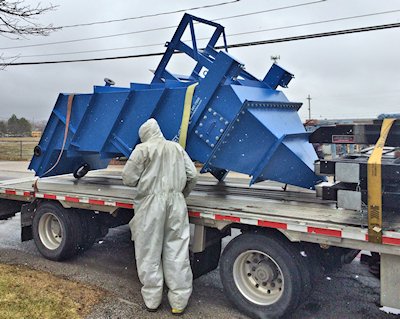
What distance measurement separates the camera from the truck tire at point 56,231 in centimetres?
607

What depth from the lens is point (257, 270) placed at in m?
4.35

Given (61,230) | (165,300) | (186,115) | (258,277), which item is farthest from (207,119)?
(61,230)

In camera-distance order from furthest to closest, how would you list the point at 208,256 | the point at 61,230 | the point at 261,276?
the point at 61,230
the point at 208,256
the point at 261,276

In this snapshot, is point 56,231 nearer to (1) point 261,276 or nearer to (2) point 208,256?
(2) point 208,256

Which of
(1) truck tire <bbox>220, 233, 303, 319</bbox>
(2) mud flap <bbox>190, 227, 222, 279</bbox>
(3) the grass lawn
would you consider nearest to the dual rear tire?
(3) the grass lawn

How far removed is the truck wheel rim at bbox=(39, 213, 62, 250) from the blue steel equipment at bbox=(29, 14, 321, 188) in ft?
3.78

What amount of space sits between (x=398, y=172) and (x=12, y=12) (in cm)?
611

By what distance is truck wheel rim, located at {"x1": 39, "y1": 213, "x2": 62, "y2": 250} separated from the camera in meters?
6.34

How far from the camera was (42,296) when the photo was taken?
4.66 m

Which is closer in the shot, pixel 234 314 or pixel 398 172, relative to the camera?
pixel 398 172

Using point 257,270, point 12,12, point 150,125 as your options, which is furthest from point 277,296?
point 12,12

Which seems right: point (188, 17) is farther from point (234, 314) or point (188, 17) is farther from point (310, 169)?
point (234, 314)

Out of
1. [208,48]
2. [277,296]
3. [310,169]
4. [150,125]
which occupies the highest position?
[208,48]

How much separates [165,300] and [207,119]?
2298mm
